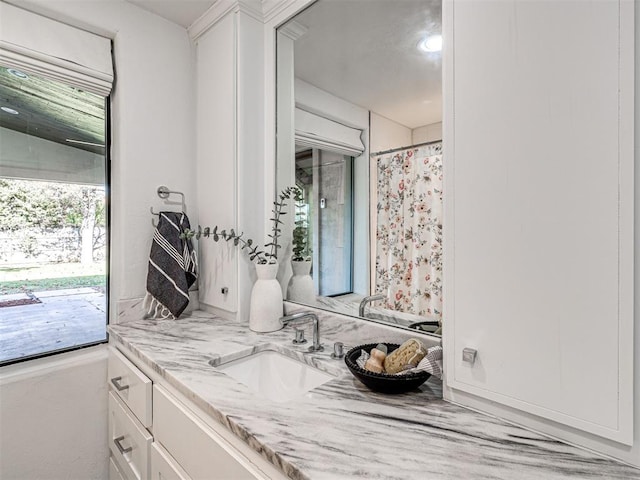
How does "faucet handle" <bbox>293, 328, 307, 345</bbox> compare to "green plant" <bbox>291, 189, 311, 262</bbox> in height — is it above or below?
below

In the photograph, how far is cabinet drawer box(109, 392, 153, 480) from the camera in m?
1.14

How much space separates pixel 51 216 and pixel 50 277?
0.26 meters

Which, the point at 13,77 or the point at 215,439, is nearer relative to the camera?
the point at 215,439

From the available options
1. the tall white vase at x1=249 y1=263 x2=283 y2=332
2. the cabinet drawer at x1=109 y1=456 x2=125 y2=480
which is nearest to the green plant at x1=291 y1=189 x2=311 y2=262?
the tall white vase at x1=249 y1=263 x2=283 y2=332

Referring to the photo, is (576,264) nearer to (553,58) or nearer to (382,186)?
(553,58)

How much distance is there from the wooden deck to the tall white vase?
741 mm

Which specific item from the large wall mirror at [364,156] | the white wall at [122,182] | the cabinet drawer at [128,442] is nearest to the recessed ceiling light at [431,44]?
the large wall mirror at [364,156]

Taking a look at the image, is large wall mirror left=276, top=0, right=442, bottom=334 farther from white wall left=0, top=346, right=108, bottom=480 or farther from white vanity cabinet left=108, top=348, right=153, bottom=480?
white wall left=0, top=346, right=108, bottom=480

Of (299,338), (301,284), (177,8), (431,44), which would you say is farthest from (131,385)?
(177,8)

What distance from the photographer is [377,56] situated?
4.06ft

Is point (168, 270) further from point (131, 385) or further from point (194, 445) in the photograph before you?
point (194, 445)

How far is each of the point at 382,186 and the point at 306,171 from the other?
1.44 feet

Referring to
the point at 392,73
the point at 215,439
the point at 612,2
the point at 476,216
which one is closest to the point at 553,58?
the point at 612,2

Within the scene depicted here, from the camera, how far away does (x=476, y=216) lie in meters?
0.79
